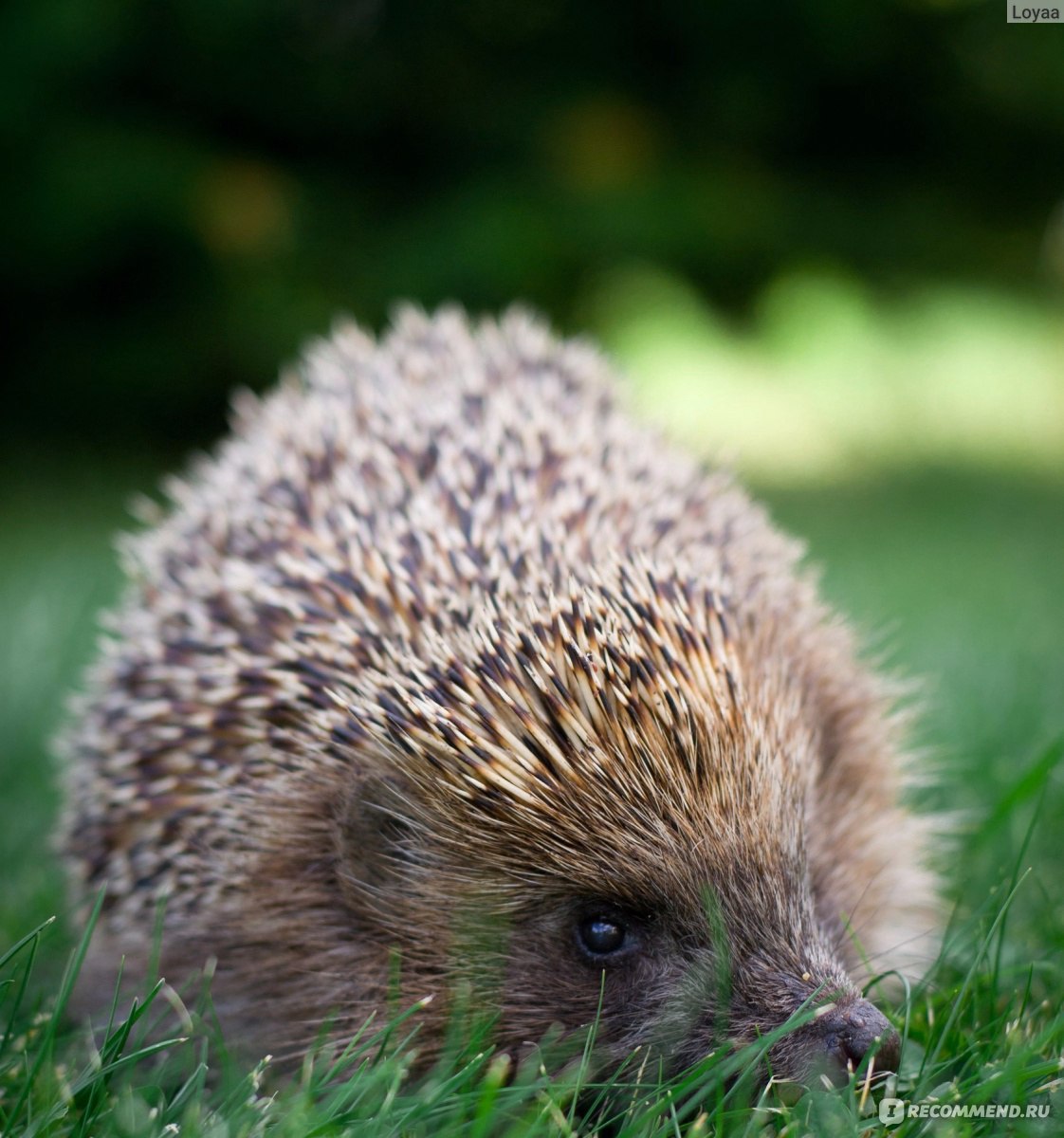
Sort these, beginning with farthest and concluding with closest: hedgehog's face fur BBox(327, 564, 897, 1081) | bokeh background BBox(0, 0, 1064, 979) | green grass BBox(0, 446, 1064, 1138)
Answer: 1. bokeh background BBox(0, 0, 1064, 979)
2. hedgehog's face fur BBox(327, 564, 897, 1081)
3. green grass BBox(0, 446, 1064, 1138)

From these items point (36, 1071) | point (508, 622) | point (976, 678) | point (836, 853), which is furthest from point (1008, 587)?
point (36, 1071)

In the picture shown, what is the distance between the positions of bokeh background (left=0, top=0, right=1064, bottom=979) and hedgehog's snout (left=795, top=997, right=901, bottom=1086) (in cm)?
681

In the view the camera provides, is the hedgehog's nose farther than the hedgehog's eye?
No

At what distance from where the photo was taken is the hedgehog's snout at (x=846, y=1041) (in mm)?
1642

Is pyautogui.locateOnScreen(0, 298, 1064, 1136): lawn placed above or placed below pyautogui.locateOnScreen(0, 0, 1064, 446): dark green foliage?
below

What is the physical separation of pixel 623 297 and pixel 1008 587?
4993 millimetres

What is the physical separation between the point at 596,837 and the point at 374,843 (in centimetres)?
36

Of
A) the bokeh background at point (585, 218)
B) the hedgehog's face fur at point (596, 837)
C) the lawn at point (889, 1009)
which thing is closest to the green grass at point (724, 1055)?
the lawn at point (889, 1009)

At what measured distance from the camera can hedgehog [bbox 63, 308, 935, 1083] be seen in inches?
73.0

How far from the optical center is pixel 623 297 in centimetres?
1025

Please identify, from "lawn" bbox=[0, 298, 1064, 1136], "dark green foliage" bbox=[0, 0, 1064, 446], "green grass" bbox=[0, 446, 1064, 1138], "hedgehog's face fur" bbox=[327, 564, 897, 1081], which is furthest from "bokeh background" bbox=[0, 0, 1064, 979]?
→ "hedgehog's face fur" bbox=[327, 564, 897, 1081]

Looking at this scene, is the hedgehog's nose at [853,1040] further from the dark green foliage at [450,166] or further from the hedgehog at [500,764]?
the dark green foliage at [450,166]

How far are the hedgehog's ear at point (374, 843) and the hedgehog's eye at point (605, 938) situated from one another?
280mm

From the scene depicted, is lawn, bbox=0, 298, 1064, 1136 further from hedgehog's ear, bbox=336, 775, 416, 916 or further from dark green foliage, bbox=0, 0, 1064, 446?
dark green foliage, bbox=0, 0, 1064, 446
